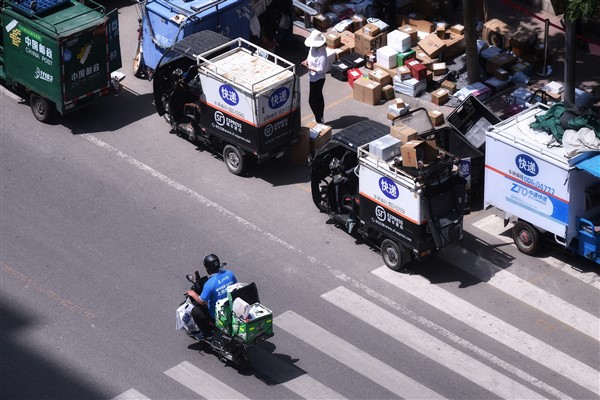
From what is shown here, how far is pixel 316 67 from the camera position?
2133cm

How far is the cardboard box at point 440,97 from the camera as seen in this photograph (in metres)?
22.3

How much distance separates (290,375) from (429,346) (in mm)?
2081

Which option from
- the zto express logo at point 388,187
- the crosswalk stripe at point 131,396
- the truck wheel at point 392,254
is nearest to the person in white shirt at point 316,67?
the zto express logo at point 388,187

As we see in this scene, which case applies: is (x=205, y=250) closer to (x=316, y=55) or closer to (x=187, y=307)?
(x=187, y=307)

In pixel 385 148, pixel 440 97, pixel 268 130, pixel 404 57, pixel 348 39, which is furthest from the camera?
→ pixel 348 39

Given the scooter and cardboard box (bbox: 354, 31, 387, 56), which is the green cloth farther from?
cardboard box (bbox: 354, 31, 387, 56)

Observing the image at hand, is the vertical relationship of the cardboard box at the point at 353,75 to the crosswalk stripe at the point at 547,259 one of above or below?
above

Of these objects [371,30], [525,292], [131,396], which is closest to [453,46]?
[371,30]

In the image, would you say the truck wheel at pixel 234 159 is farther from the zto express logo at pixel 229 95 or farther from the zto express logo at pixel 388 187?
the zto express logo at pixel 388 187

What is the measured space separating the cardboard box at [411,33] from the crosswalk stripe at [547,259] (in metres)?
Result: 5.46

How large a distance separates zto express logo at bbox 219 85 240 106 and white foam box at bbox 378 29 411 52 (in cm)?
465

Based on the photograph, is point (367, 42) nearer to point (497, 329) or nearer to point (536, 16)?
point (536, 16)

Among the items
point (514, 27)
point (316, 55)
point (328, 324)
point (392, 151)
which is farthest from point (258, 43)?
point (328, 324)

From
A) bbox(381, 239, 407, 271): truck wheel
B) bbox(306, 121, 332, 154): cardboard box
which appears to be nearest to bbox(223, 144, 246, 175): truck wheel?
bbox(306, 121, 332, 154): cardboard box
